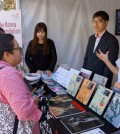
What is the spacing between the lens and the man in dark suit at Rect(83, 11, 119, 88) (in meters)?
2.06

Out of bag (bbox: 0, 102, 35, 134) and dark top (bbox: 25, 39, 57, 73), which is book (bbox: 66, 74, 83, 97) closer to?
bag (bbox: 0, 102, 35, 134)

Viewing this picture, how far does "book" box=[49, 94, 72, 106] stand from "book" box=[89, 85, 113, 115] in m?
0.23

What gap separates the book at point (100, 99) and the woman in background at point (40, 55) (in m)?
1.26

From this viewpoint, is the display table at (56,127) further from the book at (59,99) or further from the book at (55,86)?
the book at (55,86)

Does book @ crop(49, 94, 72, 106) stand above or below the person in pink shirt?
below

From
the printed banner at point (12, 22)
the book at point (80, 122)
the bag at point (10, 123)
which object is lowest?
the book at point (80, 122)

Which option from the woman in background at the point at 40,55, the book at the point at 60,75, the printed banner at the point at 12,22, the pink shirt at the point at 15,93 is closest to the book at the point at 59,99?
the book at the point at 60,75

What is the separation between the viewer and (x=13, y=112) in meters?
0.99

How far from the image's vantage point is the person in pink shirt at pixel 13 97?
88cm

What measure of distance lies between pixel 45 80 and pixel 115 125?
3.46 ft

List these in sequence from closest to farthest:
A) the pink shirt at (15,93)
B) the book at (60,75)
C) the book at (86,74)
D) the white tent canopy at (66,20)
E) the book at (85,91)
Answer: the pink shirt at (15,93) → the book at (85,91) → the book at (86,74) → the book at (60,75) → the white tent canopy at (66,20)

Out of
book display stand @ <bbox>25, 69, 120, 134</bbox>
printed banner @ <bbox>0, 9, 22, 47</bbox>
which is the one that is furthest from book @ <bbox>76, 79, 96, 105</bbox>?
printed banner @ <bbox>0, 9, 22, 47</bbox>

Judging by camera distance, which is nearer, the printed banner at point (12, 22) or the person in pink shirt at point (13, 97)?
the person in pink shirt at point (13, 97)

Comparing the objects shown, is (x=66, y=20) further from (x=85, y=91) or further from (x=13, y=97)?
(x=13, y=97)
